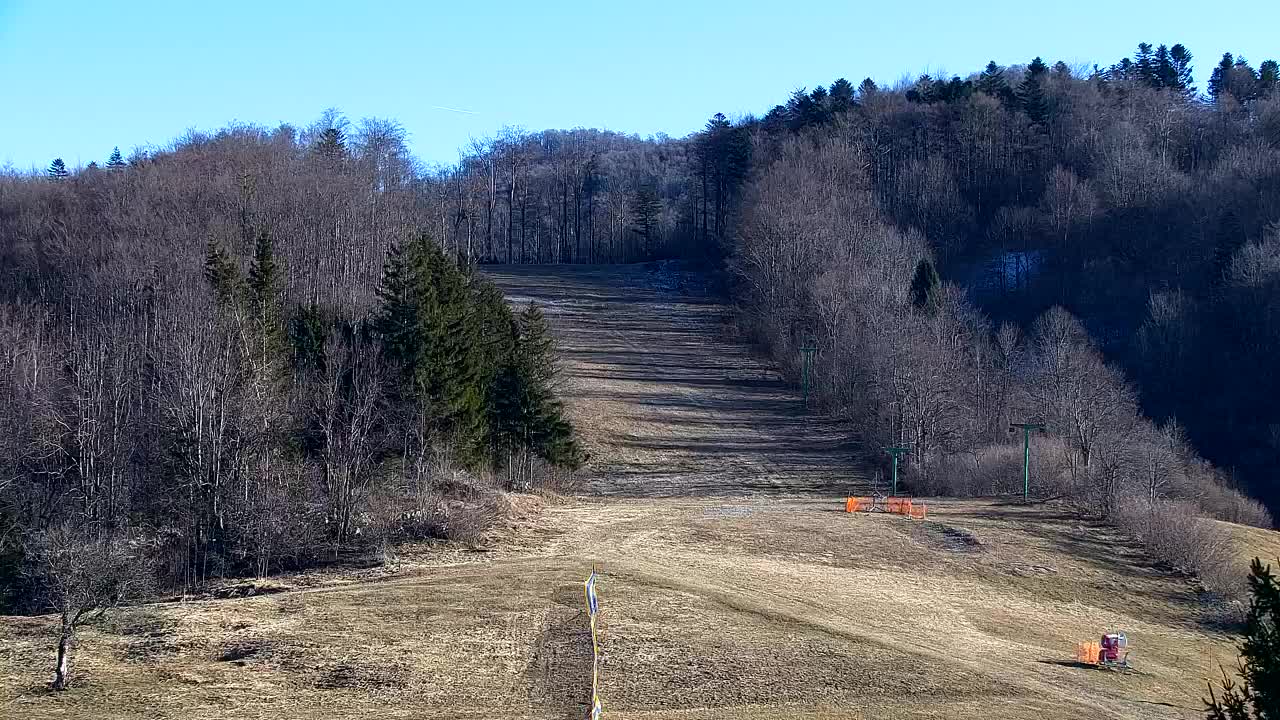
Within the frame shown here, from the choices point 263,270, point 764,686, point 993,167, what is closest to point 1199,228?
point 993,167

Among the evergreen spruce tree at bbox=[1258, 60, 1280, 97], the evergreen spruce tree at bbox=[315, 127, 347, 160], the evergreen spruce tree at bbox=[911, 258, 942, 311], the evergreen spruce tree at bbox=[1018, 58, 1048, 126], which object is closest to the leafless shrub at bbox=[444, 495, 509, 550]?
the evergreen spruce tree at bbox=[911, 258, 942, 311]

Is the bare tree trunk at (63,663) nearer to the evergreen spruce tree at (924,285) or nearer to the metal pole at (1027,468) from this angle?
the metal pole at (1027,468)

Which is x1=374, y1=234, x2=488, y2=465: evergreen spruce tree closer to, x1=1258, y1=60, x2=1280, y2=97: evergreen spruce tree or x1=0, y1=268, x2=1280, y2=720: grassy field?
x1=0, y1=268, x2=1280, y2=720: grassy field

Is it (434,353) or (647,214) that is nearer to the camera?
(434,353)

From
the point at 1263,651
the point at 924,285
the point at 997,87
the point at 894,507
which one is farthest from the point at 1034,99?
the point at 1263,651

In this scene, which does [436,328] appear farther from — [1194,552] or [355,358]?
[1194,552]

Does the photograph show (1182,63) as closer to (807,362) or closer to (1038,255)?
(1038,255)
